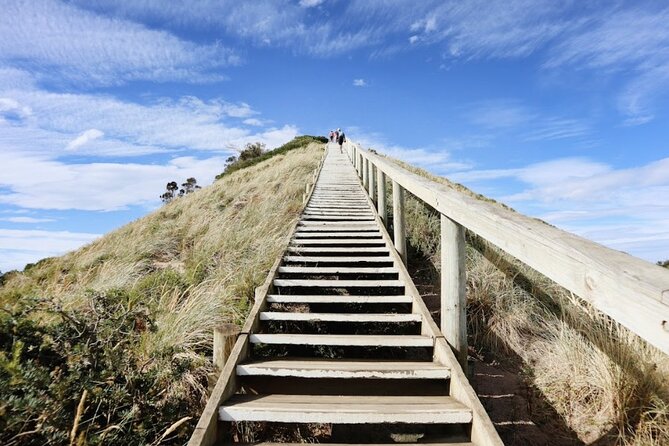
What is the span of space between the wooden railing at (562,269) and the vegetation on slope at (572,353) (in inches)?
40.2

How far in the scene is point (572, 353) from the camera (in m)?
3.64

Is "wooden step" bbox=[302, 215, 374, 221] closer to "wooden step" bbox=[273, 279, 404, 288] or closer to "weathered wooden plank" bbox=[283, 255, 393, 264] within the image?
"weathered wooden plank" bbox=[283, 255, 393, 264]

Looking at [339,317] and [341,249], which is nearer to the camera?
[339,317]

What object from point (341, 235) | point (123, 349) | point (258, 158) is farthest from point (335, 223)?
point (258, 158)

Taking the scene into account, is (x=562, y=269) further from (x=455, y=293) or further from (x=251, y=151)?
(x=251, y=151)

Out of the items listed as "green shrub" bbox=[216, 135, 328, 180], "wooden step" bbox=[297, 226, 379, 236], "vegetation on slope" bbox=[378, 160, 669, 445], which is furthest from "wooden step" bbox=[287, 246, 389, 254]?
"green shrub" bbox=[216, 135, 328, 180]

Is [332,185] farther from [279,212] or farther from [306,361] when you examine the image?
[306,361]

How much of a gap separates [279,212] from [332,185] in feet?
14.9

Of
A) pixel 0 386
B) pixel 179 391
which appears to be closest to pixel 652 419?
pixel 179 391

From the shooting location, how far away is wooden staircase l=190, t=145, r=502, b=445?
2.59m

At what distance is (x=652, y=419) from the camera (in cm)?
296

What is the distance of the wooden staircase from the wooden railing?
40 centimetres

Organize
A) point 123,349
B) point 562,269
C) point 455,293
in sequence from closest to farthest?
point 562,269
point 123,349
point 455,293

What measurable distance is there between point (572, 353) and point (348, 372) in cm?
200
